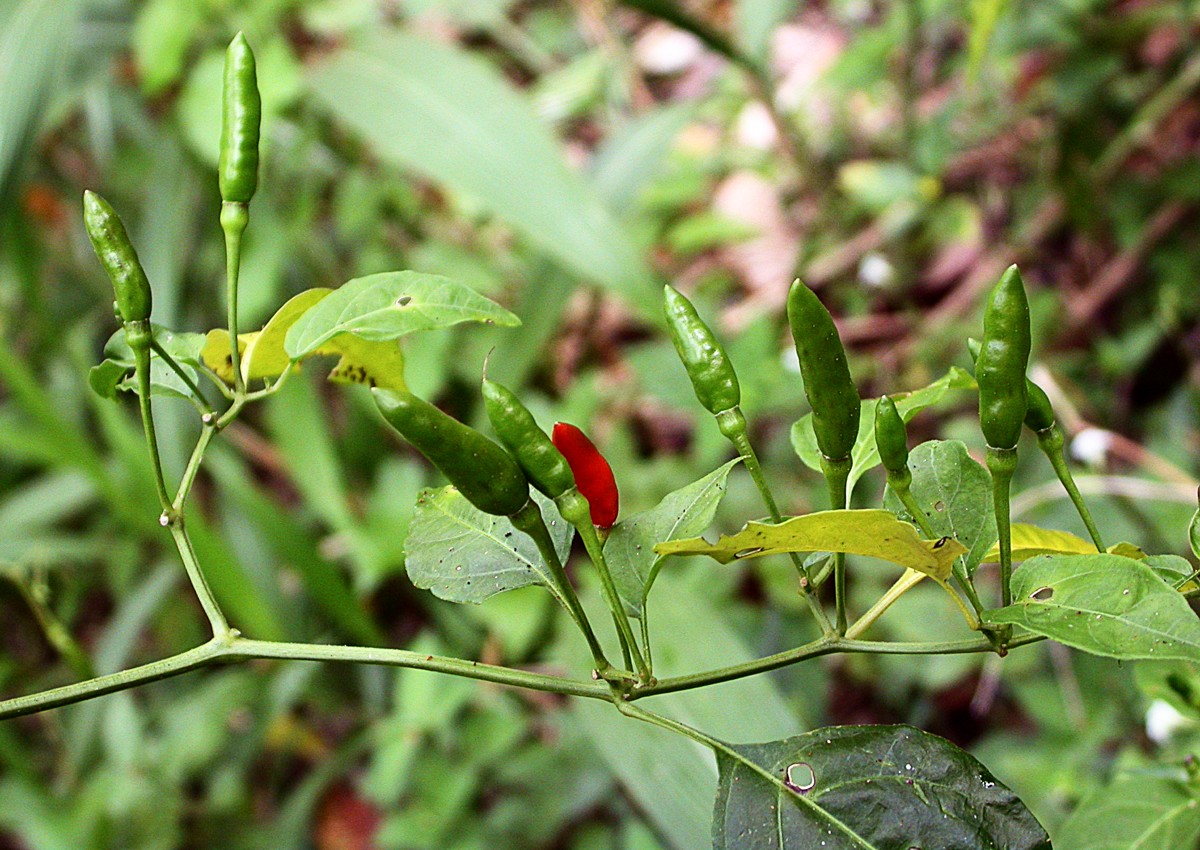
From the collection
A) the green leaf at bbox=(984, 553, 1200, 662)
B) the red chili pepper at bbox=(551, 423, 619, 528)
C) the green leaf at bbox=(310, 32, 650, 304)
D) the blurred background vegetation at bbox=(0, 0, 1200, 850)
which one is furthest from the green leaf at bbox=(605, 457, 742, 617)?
the green leaf at bbox=(310, 32, 650, 304)

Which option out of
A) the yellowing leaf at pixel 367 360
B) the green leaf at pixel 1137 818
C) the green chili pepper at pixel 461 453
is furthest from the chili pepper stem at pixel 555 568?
the green leaf at pixel 1137 818

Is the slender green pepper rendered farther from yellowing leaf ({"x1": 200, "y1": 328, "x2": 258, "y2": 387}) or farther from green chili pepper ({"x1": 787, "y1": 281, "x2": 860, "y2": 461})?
yellowing leaf ({"x1": 200, "y1": 328, "x2": 258, "y2": 387})

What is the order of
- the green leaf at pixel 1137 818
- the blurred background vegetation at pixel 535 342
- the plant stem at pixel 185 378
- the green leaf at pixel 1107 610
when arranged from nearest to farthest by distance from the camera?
the green leaf at pixel 1107 610 → the plant stem at pixel 185 378 → the green leaf at pixel 1137 818 → the blurred background vegetation at pixel 535 342

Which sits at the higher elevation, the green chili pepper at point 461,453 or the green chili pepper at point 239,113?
the green chili pepper at point 239,113

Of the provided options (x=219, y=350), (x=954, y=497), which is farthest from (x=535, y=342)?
(x=954, y=497)

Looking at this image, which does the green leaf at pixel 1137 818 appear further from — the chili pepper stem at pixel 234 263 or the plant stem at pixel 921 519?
the chili pepper stem at pixel 234 263

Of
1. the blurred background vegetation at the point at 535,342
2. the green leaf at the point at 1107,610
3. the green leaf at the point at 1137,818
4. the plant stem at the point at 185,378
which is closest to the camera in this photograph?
the green leaf at the point at 1107,610

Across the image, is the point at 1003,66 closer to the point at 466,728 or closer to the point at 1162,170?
the point at 1162,170
